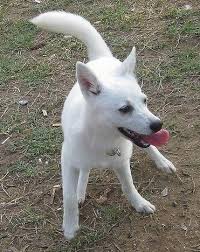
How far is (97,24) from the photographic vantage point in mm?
5352

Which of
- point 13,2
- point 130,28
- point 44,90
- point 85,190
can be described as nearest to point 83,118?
point 85,190

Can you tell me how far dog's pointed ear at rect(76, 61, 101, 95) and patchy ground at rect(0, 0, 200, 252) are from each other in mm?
910

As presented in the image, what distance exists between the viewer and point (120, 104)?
273 cm

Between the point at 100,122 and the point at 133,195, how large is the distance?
2.29ft

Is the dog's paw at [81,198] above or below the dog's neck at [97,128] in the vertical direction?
below

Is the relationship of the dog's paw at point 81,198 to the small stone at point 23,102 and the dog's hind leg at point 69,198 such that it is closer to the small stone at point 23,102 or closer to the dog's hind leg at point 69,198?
the dog's hind leg at point 69,198

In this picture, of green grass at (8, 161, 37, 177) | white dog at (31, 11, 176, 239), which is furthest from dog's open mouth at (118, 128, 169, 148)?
green grass at (8, 161, 37, 177)

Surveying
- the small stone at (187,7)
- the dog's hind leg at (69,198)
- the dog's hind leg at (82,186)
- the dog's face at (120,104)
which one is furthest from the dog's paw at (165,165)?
the small stone at (187,7)

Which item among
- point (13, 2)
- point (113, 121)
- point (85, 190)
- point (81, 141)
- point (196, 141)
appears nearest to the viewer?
point (113, 121)

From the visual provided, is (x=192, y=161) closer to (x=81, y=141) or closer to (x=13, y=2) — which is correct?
(x=81, y=141)

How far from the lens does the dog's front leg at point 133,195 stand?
10.8 ft

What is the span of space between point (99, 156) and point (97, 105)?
0.34m

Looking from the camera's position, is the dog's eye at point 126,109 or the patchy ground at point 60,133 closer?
the dog's eye at point 126,109

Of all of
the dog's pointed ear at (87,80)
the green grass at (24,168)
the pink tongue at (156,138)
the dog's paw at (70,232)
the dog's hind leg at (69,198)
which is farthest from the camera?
the green grass at (24,168)
